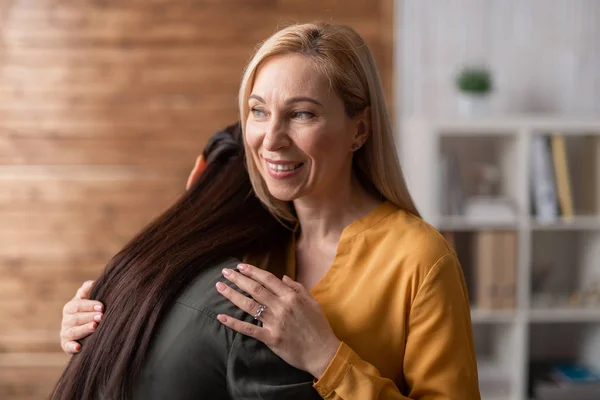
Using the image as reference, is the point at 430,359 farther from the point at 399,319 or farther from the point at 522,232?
the point at 522,232

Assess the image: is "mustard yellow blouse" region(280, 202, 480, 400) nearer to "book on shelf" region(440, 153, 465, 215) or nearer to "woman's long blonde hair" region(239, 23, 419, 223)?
"woman's long blonde hair" region(239, 23, 419, 223)

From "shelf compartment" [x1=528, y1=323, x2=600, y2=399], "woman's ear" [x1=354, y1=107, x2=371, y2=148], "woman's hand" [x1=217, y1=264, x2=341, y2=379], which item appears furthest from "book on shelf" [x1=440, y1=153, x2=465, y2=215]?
"woman's hand" [x1=217, y1=264, x2=341, y2=379]

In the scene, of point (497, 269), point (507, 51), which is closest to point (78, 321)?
point (497, 269)

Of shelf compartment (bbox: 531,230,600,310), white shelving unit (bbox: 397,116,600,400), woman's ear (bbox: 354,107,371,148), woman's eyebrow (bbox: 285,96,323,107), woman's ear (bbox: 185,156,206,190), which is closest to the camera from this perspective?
woman's eyebrow (bbox: 285,96,323,107)

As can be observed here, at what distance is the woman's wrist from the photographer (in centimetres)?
136

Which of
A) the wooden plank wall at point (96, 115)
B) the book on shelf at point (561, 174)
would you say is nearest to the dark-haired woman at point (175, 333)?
the wooden plank wall at point (96, 115)

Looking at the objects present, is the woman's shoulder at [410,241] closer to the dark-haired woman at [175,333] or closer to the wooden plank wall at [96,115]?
the dark-haired woman at [175,333]

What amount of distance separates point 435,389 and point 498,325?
2.28 meters

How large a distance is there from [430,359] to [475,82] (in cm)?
222

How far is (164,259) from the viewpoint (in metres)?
1.48

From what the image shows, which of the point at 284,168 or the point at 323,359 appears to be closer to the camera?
the point at 323,359

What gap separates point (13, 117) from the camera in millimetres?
3523

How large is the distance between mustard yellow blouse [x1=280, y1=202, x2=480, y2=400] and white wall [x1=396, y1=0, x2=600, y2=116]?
2.13 m

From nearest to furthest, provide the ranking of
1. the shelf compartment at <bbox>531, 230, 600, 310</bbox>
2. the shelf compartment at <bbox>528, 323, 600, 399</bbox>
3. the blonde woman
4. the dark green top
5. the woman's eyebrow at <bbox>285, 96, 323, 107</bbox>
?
1. the dark green top
2. the blonde woman
3. the woman's eyebrow at <bbox>285, 96, 323, 107</bbox>
4. the shelf compartment at <bbox>531, 230, 600, 310</bbox>
5. the shelf compartment at <bbox>528, 323, 600, 399</bbox>
